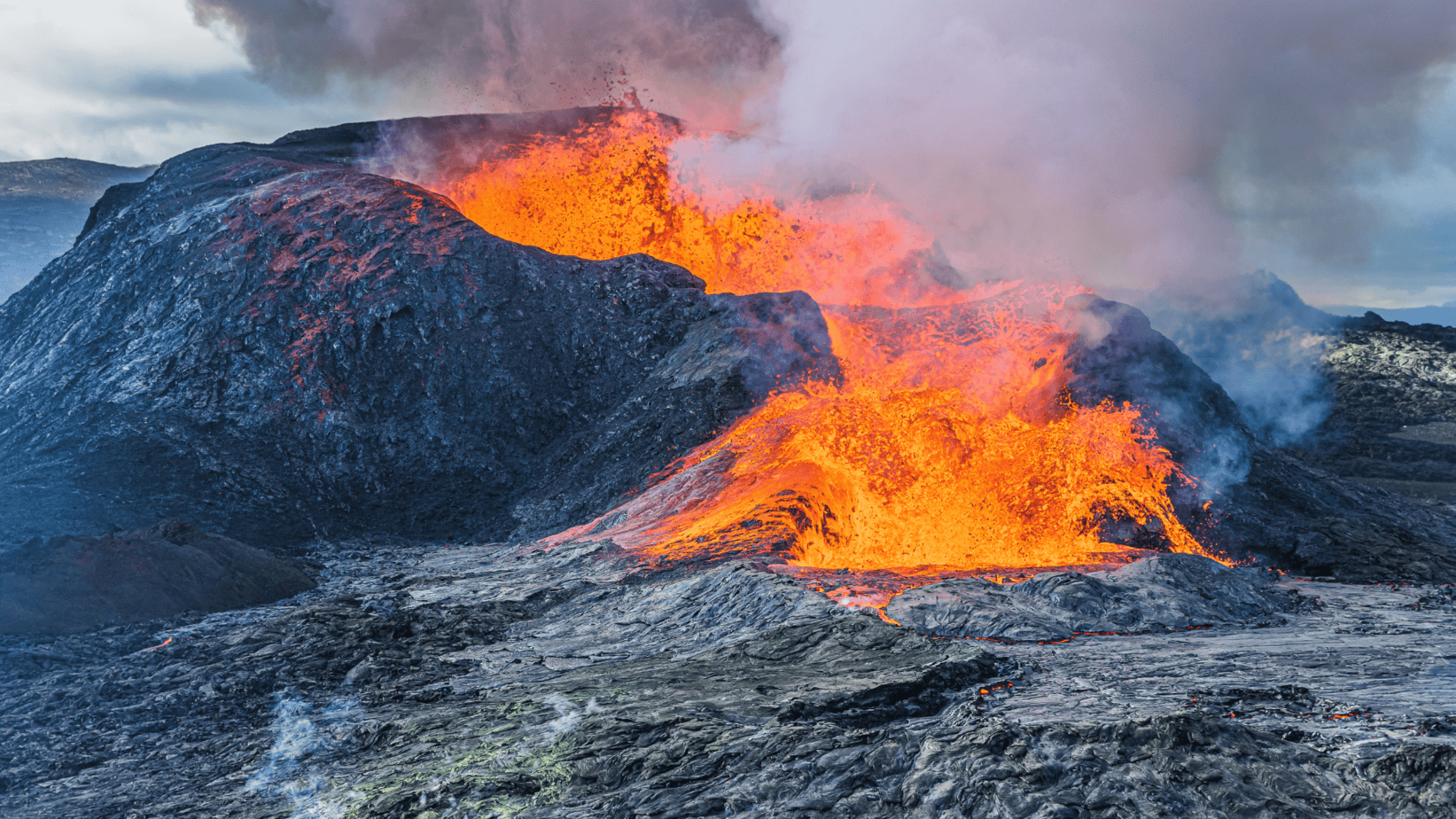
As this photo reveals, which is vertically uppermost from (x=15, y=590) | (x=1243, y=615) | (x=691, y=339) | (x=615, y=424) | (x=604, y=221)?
(x=604, y=221)

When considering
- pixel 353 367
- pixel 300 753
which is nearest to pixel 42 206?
pixel 353 367

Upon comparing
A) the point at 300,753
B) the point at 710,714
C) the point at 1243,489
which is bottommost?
the point at 300,753

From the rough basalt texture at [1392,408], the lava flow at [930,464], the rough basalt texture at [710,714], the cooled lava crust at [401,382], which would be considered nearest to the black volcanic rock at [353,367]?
the cooled lava crust at [401,382]

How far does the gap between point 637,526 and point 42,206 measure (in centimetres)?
8403

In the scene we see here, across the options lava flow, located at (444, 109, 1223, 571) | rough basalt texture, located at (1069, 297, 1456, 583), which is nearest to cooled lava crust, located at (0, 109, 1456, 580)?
rough basalt texture, located at (1069, 297, 1456, 583)

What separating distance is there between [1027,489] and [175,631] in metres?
19.7

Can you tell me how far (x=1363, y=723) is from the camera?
365 inches

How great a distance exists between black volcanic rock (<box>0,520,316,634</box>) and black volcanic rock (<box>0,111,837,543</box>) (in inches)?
210

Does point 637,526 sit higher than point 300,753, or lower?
higher

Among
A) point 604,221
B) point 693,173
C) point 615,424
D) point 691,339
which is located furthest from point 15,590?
point 693,173

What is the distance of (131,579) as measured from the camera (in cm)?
1883

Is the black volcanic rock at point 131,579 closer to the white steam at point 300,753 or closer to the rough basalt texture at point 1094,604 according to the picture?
the white steam at point 300,753

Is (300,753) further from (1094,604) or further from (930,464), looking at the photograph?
(930,464)

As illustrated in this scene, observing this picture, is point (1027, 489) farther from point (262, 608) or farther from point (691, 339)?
point (262, 608)
